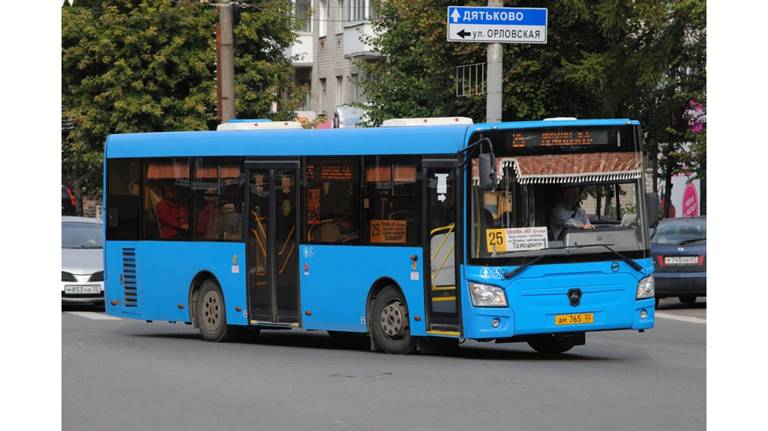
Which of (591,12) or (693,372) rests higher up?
(591,12)

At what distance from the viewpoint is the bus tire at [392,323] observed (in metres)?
17.1

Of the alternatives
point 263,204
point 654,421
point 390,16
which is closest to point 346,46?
point 390,16

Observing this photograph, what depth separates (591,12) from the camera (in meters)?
32.8

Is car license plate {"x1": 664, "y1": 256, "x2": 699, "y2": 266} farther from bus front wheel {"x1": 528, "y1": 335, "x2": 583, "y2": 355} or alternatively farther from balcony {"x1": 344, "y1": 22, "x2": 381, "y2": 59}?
balcony {"x1": 344, "y1": 22, "x2": 381, "y2": 59}

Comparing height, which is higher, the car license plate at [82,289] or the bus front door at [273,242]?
the bus front door at [273,242]

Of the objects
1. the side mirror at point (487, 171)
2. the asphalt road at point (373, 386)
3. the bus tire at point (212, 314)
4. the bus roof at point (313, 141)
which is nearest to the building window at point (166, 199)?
the bus roof at point (313, 141)

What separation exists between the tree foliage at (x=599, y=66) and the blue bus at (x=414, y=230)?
11.9 meters

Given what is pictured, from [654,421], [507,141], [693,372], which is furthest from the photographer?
[507,141]

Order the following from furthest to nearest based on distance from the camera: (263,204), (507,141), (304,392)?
(263,204), (507,141), (304,392)

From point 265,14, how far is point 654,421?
33.8 meters

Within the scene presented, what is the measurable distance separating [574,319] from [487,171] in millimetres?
1656

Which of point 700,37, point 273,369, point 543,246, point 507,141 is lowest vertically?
point 273,369

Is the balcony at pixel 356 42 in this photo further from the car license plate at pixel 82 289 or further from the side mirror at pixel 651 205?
the side mirror at pixel 651 205

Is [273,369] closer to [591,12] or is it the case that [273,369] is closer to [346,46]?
[591,12]
